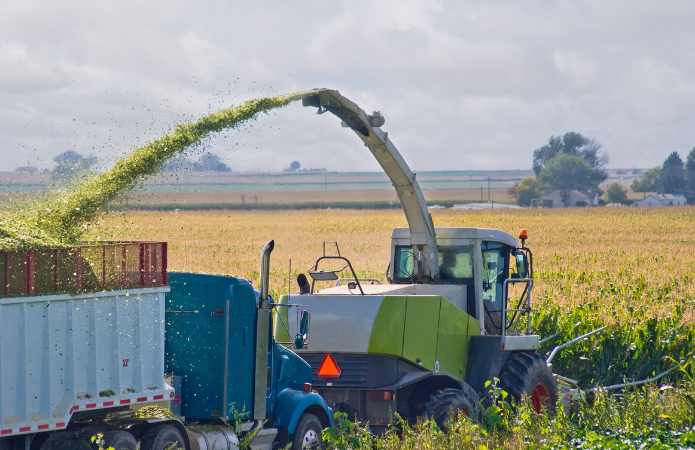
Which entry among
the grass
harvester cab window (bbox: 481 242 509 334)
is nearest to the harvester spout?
the grass

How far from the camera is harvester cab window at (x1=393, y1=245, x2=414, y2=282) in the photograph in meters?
10.4

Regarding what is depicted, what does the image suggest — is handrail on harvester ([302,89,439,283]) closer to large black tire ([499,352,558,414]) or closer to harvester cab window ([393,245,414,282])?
harvester cab window ([393,245,414,282])

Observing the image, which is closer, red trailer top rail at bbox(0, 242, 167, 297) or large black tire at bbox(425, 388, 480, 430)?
red trailer top rail at bbox(0, 242, 167, 297)

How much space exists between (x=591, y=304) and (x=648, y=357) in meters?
2.25

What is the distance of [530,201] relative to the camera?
376 ft

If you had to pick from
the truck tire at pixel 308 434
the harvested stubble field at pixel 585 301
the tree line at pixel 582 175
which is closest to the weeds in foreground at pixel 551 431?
the harvested stubble field at pixel 585 301

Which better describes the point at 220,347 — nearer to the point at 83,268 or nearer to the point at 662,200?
the point at 83,268

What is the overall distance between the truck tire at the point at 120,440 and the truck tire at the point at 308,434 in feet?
6.16

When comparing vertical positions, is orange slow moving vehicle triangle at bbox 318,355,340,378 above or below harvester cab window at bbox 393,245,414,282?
below

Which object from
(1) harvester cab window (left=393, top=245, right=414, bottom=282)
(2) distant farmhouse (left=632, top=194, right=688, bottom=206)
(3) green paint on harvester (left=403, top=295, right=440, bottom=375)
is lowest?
(3) green paint on harvester (left=403, top=295, right=440, bottom=375)

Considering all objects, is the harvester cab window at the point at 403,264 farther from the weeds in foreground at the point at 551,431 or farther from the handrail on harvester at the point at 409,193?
the weeds in foreground at the point at 551,431

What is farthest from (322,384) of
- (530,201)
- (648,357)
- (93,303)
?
(530,201)

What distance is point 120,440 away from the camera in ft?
18.9

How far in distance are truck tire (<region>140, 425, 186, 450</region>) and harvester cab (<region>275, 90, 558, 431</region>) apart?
7.68 feet
